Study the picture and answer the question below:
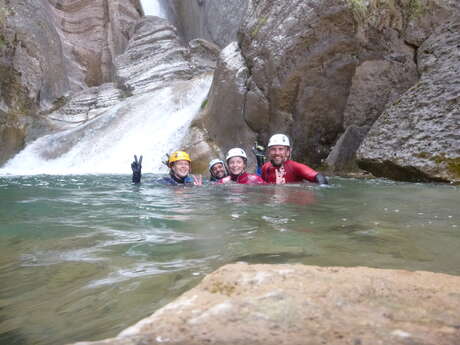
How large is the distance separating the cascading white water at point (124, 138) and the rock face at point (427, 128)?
7.65 metres

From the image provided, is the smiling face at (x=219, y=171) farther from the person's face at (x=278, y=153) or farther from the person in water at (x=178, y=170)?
the person's face at (x=278, y=153)

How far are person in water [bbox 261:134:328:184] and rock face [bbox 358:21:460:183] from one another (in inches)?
66.8

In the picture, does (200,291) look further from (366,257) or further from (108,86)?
(108,86)

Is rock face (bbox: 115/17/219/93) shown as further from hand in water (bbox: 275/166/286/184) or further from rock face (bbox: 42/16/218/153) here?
hand in water (bbox: 275/166/286/184)

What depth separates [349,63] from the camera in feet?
38.1

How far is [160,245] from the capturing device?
324 cm

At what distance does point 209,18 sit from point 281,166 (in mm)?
22958

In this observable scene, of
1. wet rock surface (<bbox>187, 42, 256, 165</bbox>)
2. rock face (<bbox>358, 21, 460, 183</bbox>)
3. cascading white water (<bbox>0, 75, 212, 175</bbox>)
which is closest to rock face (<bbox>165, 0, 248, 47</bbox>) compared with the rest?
cascading white water (<bbox>0, 75, 212, 175</bbox>)

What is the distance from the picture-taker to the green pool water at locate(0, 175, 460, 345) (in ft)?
6.56

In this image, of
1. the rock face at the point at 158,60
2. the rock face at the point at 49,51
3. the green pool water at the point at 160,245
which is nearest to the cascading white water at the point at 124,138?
the rock face at the point at 49,51

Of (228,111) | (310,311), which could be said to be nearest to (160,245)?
(310,311)

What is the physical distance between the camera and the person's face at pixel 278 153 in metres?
8.21

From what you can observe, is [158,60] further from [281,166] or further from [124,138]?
[281,166]

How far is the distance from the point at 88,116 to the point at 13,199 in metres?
15.4
